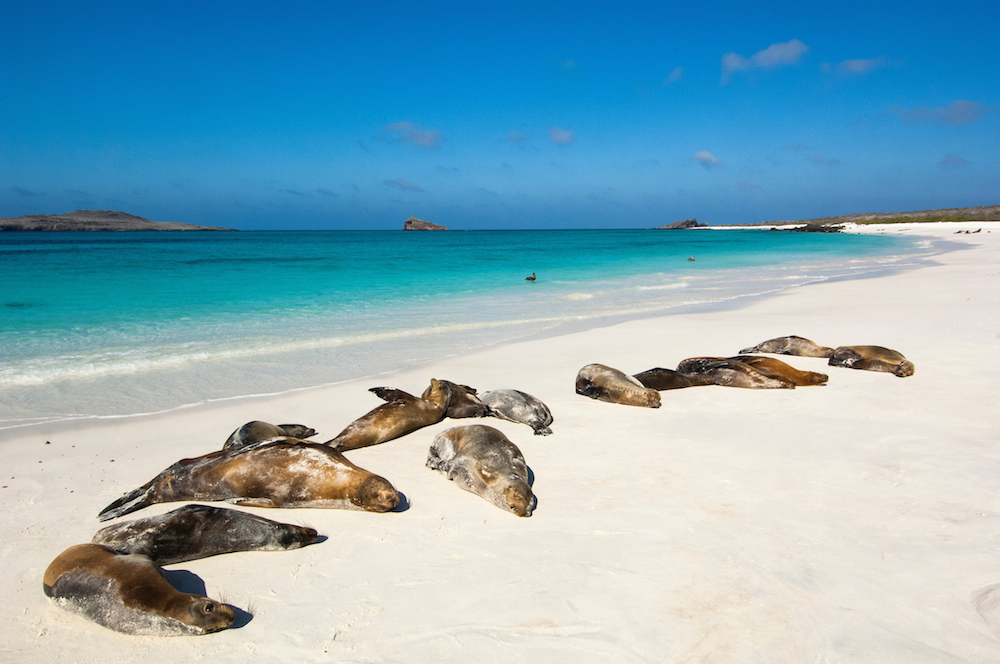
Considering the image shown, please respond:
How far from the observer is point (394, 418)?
5.27 meters

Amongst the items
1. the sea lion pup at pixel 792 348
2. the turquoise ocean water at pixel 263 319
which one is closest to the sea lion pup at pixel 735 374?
the sea lion pup at pixel 792 348

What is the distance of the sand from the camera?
255 cm

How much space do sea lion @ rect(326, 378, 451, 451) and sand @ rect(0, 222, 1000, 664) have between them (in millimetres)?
148

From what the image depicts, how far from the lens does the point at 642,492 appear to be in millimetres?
4020

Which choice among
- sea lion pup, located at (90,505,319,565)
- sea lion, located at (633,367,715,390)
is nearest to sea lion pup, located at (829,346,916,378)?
sea lion, located at (633,367,715,390)

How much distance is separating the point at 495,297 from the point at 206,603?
1460cm

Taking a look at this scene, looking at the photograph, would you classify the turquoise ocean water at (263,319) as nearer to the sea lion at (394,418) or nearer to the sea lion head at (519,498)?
the sea lion at (394,418)

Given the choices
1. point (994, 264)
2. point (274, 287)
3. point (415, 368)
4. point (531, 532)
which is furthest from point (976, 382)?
point (994, 264)

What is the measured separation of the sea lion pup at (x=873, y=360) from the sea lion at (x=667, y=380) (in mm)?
2252

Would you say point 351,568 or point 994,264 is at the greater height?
point 994,264

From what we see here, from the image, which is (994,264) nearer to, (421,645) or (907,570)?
(907,570)

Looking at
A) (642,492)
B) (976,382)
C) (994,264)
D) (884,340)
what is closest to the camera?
(642,492)

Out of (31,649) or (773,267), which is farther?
(773,267)

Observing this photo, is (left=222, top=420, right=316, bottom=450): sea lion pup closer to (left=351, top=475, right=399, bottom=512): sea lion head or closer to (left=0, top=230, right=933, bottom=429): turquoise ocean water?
(left=351, top=475, right=399, bottom=512): sea lion head
